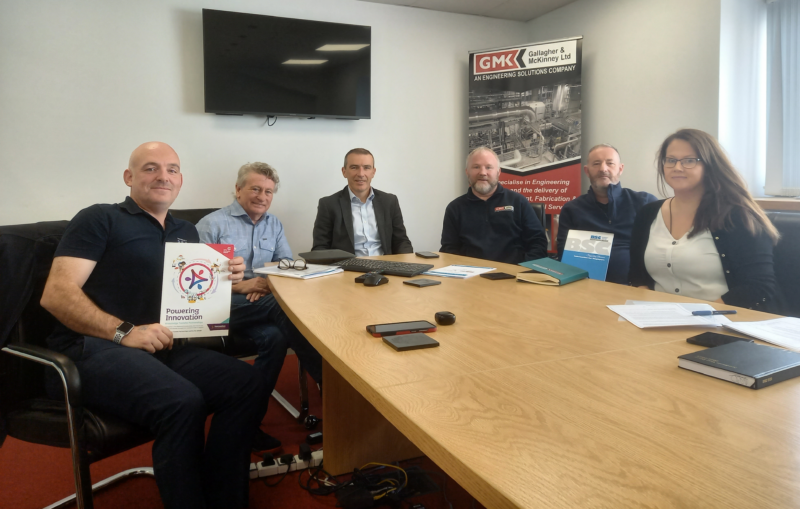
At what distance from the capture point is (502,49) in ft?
13.9

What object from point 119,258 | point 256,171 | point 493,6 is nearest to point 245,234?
point 256,171

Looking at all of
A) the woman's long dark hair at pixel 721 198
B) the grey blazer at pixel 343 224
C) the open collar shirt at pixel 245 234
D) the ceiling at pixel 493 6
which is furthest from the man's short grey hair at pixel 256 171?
the ceiling at pixel 493 6

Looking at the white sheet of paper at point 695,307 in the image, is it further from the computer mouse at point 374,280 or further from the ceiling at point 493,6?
the ceiling at point 493,6

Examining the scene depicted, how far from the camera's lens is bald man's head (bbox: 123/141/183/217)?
179 centimetres

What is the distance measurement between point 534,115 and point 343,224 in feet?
6.43

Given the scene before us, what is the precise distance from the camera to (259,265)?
2.72 meters

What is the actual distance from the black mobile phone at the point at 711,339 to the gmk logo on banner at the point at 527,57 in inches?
137

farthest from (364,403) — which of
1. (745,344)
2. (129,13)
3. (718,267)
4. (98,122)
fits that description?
(129,13)

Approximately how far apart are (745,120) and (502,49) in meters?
1.90

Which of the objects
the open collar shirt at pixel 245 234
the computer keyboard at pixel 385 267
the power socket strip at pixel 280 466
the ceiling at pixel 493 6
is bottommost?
the power socket strip at pixel 280 466

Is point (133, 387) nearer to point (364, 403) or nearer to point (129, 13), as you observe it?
point (364, 403)

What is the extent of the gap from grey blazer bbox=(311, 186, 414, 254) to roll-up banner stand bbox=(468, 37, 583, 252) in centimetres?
132

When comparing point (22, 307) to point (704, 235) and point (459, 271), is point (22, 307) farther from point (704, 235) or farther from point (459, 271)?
point (704, 235)

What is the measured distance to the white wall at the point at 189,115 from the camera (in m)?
3.17
